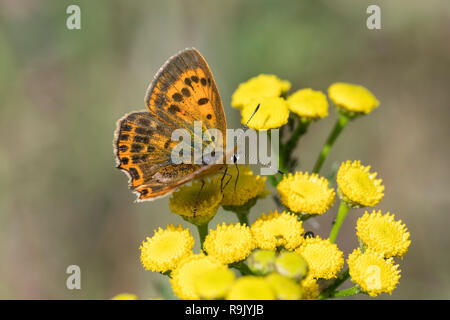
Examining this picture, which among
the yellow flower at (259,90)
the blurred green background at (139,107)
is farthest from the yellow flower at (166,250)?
the blurred green background at (139,107)

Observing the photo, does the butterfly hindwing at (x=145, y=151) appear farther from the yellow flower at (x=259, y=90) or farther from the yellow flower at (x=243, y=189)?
the yellow flower at (x=259, y=90)

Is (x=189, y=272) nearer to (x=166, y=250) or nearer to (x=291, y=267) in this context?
(x=166, y=250)

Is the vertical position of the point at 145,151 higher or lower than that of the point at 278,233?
higher

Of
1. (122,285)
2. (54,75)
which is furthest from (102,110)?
(122,285)

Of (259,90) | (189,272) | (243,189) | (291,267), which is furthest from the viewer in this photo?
(259,90)

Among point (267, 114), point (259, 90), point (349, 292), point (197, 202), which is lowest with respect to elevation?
point (349, 292)

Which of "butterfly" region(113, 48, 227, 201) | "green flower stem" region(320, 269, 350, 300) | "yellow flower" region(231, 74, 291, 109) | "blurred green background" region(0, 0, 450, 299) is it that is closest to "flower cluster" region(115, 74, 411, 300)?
"green flower stem" region(320, 269, 350, 300)

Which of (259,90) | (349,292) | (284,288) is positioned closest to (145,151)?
(259,90)
